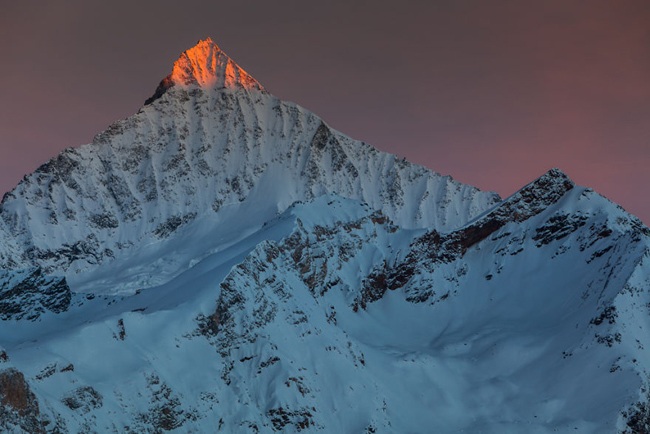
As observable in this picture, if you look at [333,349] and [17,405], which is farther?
[333,349]

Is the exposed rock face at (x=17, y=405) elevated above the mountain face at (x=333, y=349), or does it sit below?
below

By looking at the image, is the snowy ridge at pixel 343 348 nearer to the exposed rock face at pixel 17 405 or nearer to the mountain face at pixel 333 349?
the mountain face at pixel 333 349

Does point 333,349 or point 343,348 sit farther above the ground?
point 343,348

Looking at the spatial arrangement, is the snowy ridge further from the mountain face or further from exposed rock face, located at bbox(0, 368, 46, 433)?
exposed rock face, located at bbox(0, 368, 46, 433)

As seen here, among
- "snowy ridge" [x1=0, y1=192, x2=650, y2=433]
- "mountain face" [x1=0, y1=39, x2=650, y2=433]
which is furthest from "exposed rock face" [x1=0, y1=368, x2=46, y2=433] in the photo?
"snowy ridge" [x1=0, y1=192, x2=650, y2=433]

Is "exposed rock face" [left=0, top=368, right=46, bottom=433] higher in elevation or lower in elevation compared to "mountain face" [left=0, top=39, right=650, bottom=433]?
lower

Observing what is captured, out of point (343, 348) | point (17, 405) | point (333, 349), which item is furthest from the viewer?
point (343, 348)

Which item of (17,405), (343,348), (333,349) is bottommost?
(17,405)

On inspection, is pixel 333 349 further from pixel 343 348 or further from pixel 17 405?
pixel 17 405

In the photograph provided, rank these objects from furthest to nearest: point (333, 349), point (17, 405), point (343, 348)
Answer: point (343, 348), point (333, 349), point (17, 405)

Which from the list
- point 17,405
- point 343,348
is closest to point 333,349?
point 343,348

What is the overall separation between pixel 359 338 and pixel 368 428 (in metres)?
37.6

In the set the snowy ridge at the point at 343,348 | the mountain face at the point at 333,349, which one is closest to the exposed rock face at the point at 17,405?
the mountain face at the point at 333,349

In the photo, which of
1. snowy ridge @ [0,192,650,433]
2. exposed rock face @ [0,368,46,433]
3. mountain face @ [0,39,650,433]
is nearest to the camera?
exposed rock face @ [0,368,46,433]
